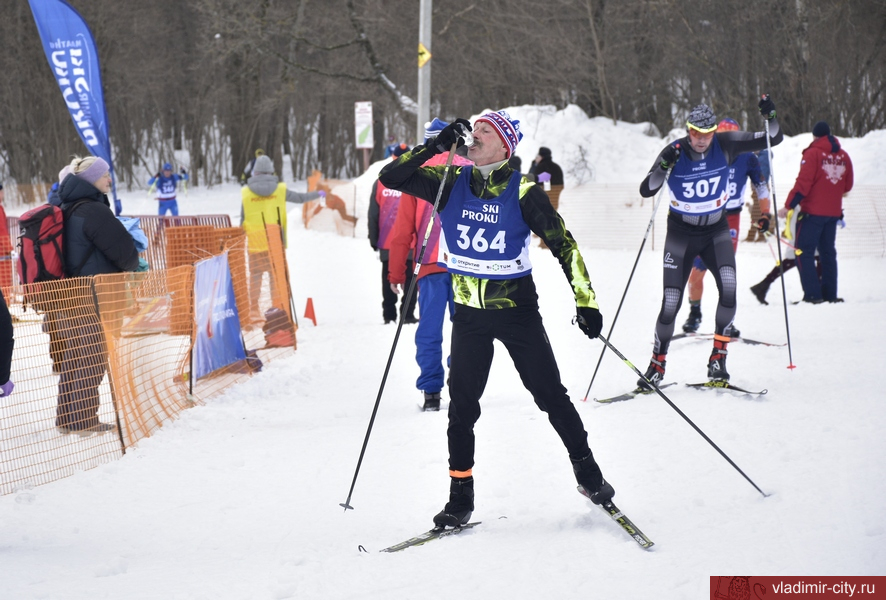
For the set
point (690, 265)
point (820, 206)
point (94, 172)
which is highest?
point (94, 172)

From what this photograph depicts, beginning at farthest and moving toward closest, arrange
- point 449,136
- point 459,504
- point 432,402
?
point 432,402, point 459,504, point 449,136

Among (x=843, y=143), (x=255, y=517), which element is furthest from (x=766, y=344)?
(x=843, y=143)

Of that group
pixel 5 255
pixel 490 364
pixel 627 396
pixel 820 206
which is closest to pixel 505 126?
pixel 490 364

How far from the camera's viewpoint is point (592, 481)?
399cm

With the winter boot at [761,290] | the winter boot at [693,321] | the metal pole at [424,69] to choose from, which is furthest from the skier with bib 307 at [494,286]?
the metal pole at [424,69]

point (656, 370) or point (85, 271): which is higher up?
point (85, 271)

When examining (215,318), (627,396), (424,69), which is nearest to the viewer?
(627,396)

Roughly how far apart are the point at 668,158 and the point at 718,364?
5.19 ft

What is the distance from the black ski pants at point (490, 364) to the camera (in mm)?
3965

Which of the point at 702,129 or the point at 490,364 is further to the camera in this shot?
the point at 702,129

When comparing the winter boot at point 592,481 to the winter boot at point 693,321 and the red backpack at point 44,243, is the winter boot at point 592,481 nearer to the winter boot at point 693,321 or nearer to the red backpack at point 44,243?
the red backpack at point 44,243

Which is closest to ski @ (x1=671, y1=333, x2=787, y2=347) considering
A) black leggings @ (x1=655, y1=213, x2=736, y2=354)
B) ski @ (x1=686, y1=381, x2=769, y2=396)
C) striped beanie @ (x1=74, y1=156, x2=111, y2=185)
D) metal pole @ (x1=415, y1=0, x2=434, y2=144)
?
black leggings @ (x1=655, y1=213, x2=736, y2=354)

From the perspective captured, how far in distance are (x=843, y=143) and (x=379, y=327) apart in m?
11.2

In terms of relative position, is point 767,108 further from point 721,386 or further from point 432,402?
point 432,402
